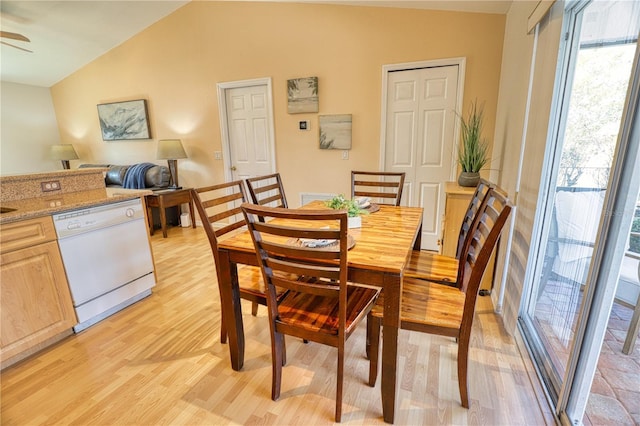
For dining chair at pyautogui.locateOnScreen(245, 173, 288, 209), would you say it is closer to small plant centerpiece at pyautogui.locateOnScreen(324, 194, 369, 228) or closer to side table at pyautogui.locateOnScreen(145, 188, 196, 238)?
small plant centerpiece at pyautogui.locateOnScreen(324, 194, 369, 228)

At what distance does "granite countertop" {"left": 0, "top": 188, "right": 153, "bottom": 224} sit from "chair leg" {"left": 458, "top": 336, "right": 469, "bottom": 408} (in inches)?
90.8

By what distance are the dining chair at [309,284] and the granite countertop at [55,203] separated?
1.29m

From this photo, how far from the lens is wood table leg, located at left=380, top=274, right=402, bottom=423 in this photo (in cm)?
113

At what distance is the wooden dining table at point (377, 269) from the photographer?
3.74ft

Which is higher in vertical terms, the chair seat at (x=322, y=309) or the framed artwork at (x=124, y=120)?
the framed artwork at (x=124, y=120)

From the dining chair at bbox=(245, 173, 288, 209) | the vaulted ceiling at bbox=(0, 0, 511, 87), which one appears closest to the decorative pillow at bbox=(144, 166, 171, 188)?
the vaulted ceiling at bbox=(0, 0, 511, 87)

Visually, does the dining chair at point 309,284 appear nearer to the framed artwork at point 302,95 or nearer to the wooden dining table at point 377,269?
the wooden dining table at point 377,269

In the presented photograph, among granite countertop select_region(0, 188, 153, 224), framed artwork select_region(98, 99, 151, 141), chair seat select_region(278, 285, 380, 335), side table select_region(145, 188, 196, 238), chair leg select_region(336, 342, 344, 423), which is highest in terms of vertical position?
framed artwork select_region(98, 99, 151, 141)

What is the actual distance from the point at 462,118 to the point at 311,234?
2683 millimetres

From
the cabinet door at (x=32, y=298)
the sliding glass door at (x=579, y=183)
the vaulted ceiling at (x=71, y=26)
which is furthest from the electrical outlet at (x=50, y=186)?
the sliding glass door at (x=579, y=183)

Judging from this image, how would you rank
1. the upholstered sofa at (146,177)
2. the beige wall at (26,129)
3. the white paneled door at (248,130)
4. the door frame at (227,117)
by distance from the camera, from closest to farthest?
1. the door frame at (227,117)
2. the white paneled door at (248,130)
3. the upholstered sofa at (146,177)
4. the beige wall at (26,129)

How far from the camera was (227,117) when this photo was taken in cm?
410

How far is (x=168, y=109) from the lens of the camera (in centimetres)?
436

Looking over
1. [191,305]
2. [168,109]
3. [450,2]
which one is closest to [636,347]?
[191,305]
